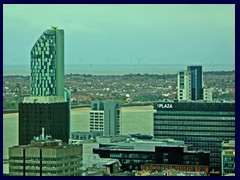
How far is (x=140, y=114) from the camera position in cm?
1339

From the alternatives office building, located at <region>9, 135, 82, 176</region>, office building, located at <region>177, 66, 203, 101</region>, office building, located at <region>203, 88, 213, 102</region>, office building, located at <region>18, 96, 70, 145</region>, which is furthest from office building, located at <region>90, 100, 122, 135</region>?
office building, located at <region>9, 135, 82, 176</region>

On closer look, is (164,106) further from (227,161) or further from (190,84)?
(227,161)

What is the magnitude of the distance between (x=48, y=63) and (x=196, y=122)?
331cm

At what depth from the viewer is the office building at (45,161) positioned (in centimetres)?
671

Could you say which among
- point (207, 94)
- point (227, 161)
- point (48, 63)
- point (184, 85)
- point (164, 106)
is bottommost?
point (227, 161)

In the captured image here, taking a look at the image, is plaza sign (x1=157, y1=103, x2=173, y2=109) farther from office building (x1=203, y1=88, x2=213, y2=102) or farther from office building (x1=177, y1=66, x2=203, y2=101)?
office building (x1=203, y1=88, x2=213, y2=102)

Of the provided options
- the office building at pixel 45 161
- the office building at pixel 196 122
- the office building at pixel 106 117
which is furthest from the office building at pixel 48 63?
the office building at pixel 45 161

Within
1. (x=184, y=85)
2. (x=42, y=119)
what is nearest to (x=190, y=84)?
(x=184, y=85)

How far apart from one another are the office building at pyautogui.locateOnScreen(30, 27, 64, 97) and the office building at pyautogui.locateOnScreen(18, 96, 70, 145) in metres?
1.43

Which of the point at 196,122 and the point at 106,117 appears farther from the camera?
the point at 106,117

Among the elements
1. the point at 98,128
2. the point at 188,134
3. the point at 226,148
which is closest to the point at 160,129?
the point at 188,134

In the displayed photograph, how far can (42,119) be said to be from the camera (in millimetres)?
11484

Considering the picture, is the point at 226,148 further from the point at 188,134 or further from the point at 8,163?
the point at 8,163

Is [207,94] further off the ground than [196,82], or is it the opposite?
[196,82]
